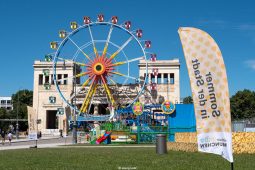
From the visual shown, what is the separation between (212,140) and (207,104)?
0.85 metres

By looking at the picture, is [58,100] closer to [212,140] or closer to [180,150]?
[180,150]

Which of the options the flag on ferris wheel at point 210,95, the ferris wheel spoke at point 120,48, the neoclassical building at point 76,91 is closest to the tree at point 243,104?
the neoclassical building at point 76,91

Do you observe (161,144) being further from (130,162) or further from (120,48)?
(120,48)

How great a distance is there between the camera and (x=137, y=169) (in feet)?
50.6

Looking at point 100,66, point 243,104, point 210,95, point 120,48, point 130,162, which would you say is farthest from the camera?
point 243,104

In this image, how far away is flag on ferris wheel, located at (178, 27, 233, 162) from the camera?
366 inches

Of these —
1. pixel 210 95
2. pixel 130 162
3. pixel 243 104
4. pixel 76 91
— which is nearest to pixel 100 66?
pixel 76 91

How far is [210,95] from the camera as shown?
9336 millimetres

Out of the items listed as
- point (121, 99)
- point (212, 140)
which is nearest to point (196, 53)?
point (212, 140)

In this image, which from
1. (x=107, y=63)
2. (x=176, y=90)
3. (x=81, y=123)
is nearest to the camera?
(x=107, y=63)

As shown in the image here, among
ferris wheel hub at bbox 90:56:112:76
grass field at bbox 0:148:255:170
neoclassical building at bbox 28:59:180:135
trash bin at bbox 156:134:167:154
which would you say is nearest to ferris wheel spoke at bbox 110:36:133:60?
ferris wheel hub at bbox 90:56:112:76

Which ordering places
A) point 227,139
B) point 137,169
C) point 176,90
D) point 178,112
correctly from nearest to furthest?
1. point 227,139
2. point 137,169
3. point 178,112
4. point 176,90

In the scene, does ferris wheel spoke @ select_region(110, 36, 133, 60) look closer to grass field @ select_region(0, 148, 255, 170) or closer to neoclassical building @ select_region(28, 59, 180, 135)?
neoclassical building @ select_region(28, 59, 180, 135)

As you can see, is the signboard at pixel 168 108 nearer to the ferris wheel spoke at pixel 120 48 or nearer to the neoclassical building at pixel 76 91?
the ferris wheel spoke at pixel 120 48
